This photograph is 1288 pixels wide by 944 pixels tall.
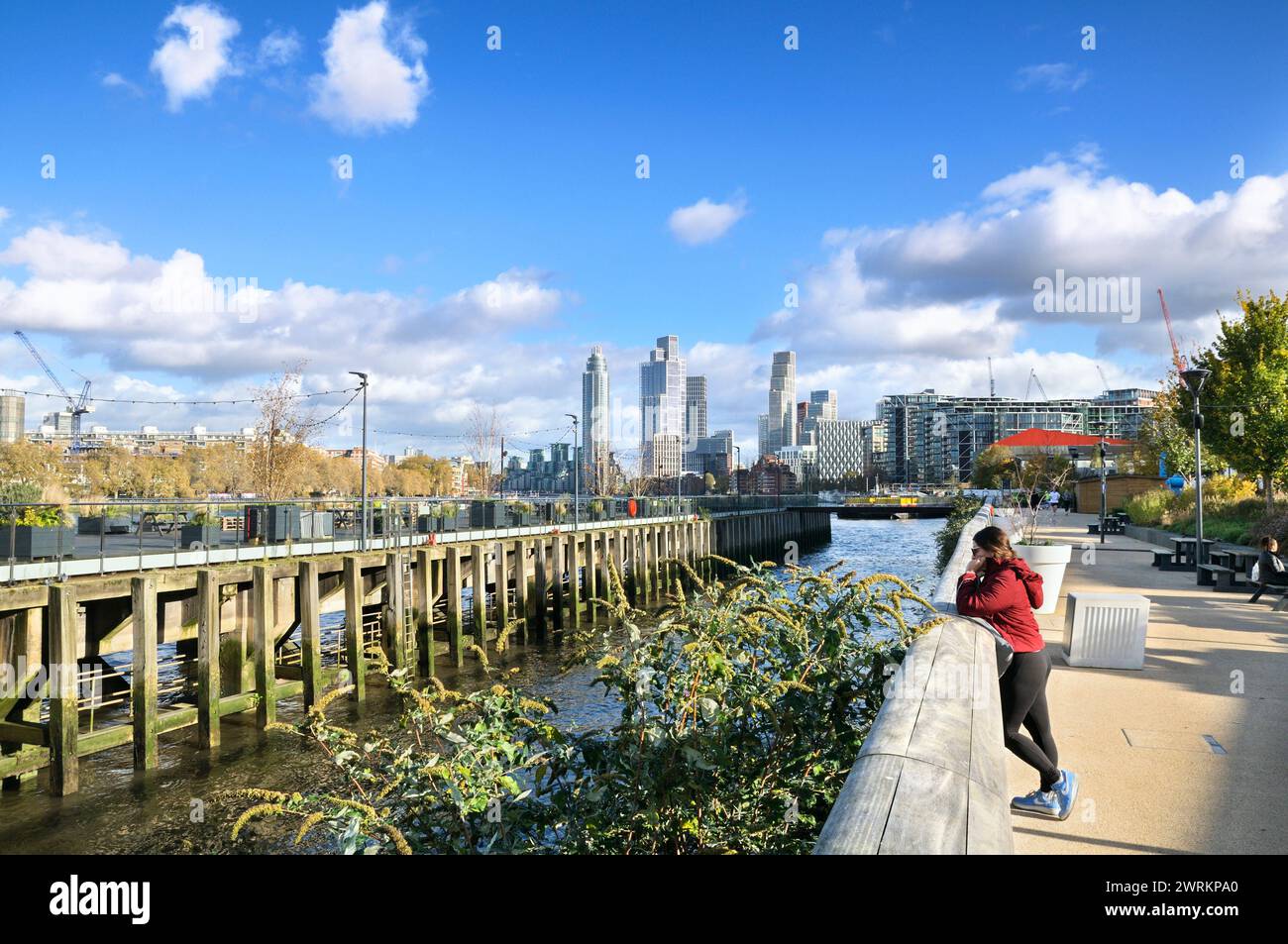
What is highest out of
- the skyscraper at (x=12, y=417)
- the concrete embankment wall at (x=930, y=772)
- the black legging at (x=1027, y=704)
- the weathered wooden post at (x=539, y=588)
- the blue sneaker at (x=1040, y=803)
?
the skyscraper at (x=12, y=417)

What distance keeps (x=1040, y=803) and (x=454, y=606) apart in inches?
705

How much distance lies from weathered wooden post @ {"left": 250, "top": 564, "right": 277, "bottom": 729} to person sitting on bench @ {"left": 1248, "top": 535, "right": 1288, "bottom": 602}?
15.9 m

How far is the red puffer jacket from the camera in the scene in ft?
16.8

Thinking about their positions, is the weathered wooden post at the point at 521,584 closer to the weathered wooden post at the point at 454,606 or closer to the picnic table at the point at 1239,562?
the weathered wooden post at the point at 454,606

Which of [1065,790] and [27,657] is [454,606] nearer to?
[27,657]

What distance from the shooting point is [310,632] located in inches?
631

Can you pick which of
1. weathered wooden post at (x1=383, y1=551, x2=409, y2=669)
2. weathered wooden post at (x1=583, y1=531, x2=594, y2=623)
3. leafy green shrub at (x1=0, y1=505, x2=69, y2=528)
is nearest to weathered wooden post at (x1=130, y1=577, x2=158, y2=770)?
leafy green shrub at (x1=0, y1=505, x2=69, y2=528)

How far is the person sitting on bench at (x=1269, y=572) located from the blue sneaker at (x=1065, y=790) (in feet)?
34.1

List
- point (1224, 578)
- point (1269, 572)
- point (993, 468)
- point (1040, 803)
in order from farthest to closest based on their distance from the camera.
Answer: point (993, 468) < point (1224, 578) < point (1269, 572) < point (1040, 803)

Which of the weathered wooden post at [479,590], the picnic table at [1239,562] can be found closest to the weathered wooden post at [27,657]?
the weathered wooden post at [479,590]

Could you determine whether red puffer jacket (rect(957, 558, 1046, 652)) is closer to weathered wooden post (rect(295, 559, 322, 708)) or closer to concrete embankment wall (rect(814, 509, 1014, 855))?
concrete embankment wall (rect(814, 509, 1014, 855))

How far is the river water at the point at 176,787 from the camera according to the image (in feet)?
34.0

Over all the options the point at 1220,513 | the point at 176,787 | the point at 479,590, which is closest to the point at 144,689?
the point at 176,787
